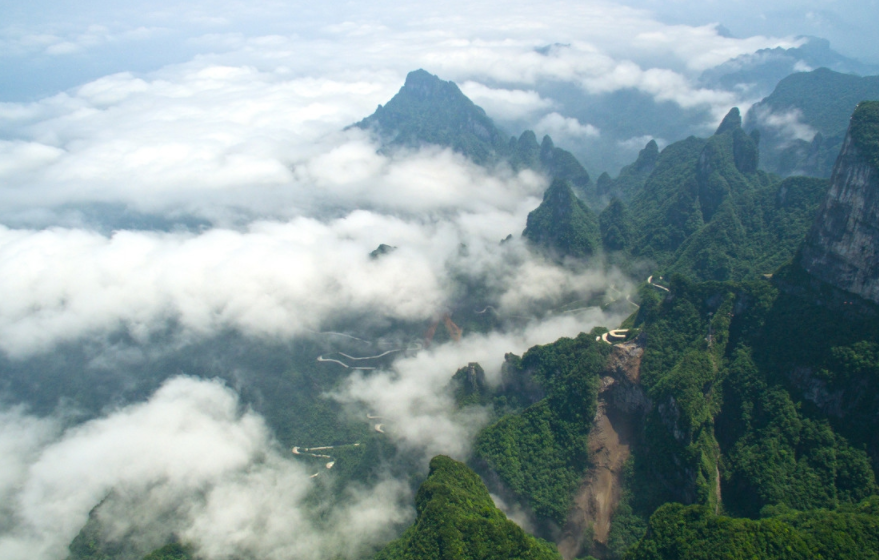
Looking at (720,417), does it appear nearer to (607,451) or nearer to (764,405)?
(764,405)

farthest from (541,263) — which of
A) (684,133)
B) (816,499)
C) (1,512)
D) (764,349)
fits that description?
(684,133)

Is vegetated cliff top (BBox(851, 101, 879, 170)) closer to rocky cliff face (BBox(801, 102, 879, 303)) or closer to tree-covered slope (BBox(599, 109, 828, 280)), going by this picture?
rocky cliff face (BBox(801, 102, 879, 303))

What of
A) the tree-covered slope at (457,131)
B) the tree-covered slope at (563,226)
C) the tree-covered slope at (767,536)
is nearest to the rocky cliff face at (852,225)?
the tree-covered slope at (767,536)

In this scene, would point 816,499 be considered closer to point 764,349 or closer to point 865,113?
point 764,349

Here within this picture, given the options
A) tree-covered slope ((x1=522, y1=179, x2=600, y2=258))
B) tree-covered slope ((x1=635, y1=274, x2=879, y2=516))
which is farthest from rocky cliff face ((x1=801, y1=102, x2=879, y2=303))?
tree-covered slope ((x1=522, y1=179, x2=600, y2=258))

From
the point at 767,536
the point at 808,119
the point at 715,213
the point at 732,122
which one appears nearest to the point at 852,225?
the point at 767,536

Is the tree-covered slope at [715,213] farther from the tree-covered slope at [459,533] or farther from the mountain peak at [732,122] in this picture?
the tree-covered slope at [459,533]
